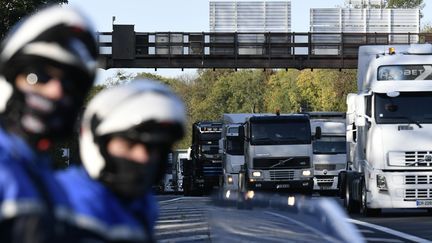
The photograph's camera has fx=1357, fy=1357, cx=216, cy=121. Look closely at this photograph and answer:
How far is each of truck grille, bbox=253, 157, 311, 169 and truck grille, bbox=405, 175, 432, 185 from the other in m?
12.7

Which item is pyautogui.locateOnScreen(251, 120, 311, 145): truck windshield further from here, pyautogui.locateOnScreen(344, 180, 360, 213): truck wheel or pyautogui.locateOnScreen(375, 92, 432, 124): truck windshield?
pyautogui.locateOnScreen(375, 92, 432, 124): truck windshield

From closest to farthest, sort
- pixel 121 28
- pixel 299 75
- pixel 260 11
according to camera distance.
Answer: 1. pixel 121 28
2. pixel 260 11
3. pixel 299 75

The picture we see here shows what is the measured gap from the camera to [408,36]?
87500mm

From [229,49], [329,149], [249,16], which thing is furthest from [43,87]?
[249,16]

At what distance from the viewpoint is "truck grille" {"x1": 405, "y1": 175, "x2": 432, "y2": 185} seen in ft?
102

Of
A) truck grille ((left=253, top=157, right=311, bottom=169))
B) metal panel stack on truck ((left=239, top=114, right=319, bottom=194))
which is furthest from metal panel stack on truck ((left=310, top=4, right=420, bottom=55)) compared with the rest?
truck grille ((left=253, top=157, right=311, bottom=169))

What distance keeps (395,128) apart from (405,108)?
503 mm

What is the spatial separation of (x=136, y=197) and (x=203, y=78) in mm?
188639

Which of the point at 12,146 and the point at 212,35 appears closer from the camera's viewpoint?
the point at 12,146

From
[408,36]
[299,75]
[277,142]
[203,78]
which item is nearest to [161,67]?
[408,36]

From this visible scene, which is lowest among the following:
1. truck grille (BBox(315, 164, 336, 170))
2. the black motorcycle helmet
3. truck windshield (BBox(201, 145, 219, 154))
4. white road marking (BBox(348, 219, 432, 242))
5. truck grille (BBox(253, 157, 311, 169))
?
white road marking (BBox(348, 219, 432, 242))

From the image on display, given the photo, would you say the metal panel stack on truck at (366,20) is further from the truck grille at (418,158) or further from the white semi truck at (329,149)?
the truck grille at (418,158)

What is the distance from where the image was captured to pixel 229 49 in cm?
8256

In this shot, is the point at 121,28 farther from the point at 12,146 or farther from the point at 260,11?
the point at 12,146
